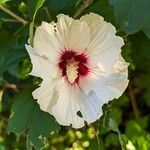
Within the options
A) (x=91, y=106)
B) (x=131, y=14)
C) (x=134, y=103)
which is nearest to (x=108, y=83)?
(x=91, y=106)

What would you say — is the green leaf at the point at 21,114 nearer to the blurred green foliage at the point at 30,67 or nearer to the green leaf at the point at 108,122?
the blurred green foliage at the point at 30,67

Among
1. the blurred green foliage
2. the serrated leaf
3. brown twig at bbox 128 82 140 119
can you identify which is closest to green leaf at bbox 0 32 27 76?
the blurred green foliage

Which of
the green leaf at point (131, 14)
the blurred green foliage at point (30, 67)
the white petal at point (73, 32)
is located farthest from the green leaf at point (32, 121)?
the green leaf at point (131, 14)

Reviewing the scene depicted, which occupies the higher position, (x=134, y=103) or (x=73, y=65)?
(x=73, y=65)

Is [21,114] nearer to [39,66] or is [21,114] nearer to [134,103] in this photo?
[39,66]

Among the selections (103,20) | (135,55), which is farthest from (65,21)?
(135,55)

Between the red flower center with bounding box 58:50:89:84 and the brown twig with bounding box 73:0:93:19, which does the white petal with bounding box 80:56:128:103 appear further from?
the brown twig with bounding box 73:0:93:19

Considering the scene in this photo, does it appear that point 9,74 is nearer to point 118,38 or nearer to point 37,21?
point 37,21
